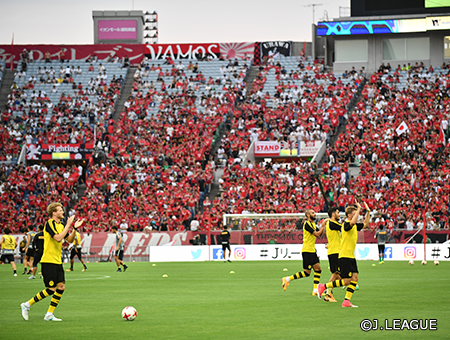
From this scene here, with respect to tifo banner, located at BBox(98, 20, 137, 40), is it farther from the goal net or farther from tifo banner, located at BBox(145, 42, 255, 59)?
the goal net

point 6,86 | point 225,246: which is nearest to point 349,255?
point 225,246

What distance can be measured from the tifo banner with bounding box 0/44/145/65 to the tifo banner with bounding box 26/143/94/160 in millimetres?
16172

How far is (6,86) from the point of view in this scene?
5838 cm

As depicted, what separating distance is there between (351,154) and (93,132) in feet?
66.5

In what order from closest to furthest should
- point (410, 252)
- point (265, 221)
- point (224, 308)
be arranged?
1. point (224, 308)
2. point (410, 252)
3. point (265, 221)

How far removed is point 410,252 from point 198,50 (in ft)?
116

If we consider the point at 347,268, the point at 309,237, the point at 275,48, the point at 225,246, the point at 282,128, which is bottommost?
the point at 225,246

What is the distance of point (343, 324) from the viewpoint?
11.1 meters

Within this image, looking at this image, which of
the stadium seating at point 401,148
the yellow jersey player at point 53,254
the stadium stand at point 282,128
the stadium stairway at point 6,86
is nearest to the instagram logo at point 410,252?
the stadium seating at point 401,148

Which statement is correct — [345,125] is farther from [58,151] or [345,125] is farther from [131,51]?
[131,51]

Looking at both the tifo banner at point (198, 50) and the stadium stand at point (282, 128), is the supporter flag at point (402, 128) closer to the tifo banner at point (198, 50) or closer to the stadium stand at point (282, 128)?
the stadium stand at point (282, 128)

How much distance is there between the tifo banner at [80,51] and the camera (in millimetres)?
62469

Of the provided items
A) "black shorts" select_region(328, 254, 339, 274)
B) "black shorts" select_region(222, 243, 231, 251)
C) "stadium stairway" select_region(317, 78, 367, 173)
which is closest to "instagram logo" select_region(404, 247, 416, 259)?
"black shorts" select_region(222, 243, 231, 251)

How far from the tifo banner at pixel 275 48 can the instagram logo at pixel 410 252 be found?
30532mm
